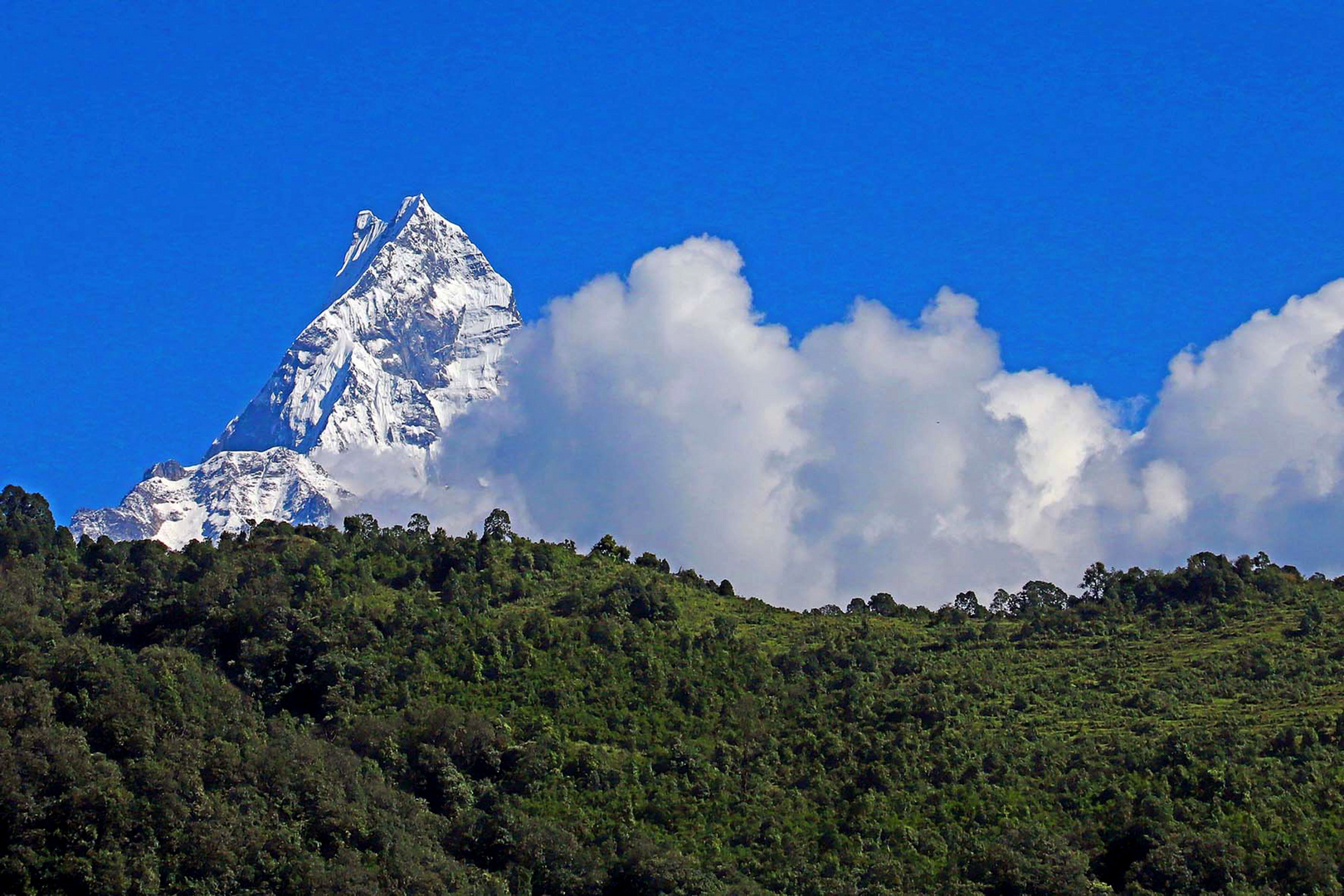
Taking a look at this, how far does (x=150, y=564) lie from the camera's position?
383 feet

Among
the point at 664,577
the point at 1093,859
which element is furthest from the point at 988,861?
the point at 664,577

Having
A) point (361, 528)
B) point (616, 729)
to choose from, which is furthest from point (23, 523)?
point (616, 729)

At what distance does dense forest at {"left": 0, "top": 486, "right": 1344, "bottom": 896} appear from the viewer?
280 ft

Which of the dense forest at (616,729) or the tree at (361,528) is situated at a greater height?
the tree at (361,528)

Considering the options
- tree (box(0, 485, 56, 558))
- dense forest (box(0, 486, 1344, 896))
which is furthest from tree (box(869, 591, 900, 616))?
tree (box(0, 485, 56, 558))

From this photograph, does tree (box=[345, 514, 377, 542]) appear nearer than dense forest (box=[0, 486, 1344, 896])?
No

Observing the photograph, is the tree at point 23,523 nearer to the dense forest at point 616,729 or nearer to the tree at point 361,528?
the dense forest at point 616,729

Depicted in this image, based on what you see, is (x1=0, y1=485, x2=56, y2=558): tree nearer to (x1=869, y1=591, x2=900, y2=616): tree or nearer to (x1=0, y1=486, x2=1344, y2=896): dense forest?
(x1=0, y1=486, x2=1344, y2=896): dense forest

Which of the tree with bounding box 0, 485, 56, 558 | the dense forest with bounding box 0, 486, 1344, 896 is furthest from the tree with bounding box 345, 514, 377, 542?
the tree with bounding box 0, 485, 56, 558

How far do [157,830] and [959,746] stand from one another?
42.1 m

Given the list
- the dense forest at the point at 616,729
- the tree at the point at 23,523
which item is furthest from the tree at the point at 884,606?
the tree at the point at 23,523

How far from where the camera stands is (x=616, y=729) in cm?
10350

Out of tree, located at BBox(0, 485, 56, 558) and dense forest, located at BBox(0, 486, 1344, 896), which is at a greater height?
tree, located at BBox(0, 485, 56, 558)

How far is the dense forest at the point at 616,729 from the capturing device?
85250 mm
